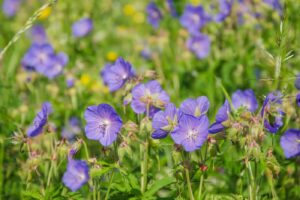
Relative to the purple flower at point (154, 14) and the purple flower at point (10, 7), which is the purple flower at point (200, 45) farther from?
the purple flower at point (10, 7)

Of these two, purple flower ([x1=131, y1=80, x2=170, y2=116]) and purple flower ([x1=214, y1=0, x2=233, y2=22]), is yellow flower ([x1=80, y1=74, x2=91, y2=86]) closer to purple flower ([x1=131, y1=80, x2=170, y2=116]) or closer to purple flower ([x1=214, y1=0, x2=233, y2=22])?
purple flower ([x1=214, y1=0, x2=233, y2=22])

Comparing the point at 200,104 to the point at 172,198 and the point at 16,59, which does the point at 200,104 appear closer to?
the point at 172,198

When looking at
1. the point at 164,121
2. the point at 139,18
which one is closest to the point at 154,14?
the point at 139,18

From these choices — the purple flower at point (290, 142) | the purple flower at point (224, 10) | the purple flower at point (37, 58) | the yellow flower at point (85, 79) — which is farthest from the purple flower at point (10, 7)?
the purple flower at point (290, 142)

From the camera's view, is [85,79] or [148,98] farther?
[85,79]

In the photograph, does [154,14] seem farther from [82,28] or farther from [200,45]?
[200,45]

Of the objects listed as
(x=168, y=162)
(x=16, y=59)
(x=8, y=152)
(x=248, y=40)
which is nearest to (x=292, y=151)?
(x=168, y=162)
